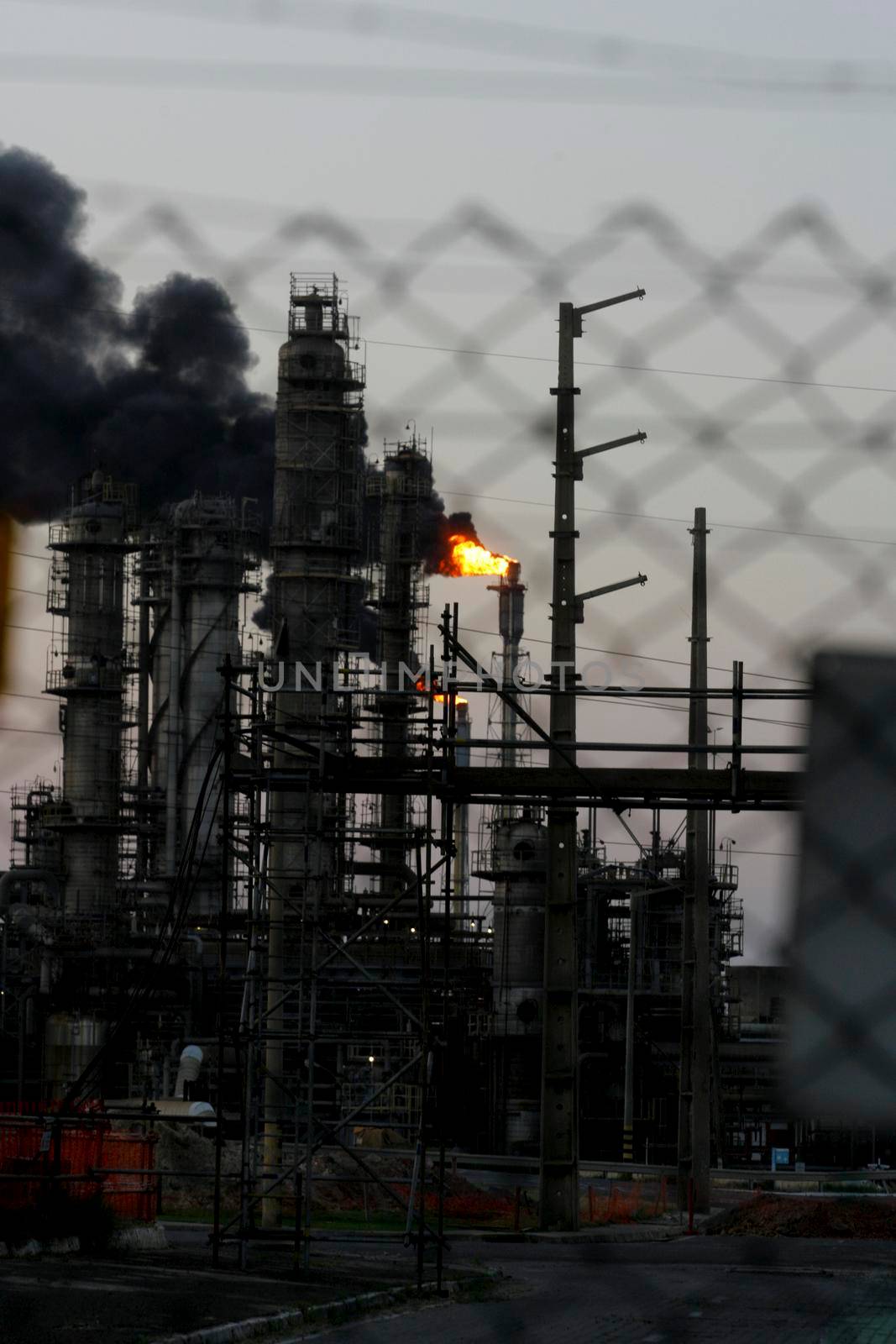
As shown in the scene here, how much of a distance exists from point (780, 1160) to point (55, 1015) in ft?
72.6

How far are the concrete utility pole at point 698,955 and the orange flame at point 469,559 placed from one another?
36.9ft

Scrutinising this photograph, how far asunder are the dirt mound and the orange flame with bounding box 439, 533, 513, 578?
15.6 metres

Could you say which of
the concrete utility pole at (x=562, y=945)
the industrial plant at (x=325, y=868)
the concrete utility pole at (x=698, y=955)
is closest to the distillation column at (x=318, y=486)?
the industrial plant at (x=325, y=868)

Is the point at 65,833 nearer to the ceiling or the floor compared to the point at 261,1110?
nearer to the ceiling

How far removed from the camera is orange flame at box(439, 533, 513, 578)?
45750 mm

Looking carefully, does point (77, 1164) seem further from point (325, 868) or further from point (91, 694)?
Result: point (91, 694)

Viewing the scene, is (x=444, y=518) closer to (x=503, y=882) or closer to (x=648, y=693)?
(x=503, y=882)

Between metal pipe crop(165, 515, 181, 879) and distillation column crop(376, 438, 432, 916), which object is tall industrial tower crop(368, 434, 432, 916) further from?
metal pipe crop(165, 515, 181, 879)

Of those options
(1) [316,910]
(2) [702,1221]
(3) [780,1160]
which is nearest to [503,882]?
(3) [780,1160]

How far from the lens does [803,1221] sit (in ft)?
99.3

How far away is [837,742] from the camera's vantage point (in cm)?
267

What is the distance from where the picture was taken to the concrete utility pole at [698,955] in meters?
29.6

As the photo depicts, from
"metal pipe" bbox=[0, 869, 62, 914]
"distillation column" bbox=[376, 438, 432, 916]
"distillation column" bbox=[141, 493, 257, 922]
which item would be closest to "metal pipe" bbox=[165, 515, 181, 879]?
"distillation column" bbox=[141, 493, 257, 922]

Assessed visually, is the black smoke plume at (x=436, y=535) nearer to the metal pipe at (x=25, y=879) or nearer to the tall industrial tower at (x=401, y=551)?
the tall industrial tower at (x=401, y=551)
